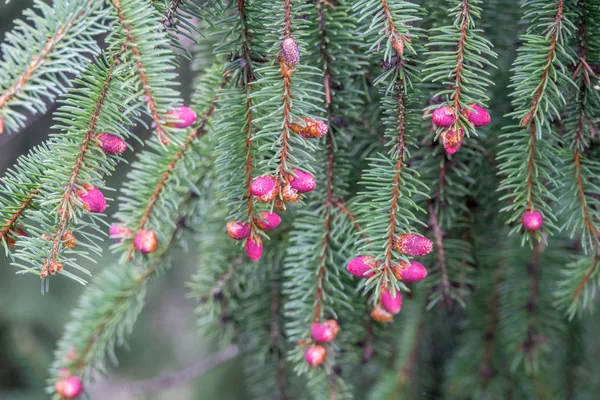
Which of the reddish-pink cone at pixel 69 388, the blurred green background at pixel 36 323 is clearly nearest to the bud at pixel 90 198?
the reddish-pink cone at pixel 69 388

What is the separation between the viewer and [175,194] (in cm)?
86

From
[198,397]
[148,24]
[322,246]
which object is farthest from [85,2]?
[198,397]

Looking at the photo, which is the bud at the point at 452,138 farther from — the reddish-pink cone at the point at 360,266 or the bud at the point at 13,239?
the bud at the point at 13,239

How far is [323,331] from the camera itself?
0.81 meters

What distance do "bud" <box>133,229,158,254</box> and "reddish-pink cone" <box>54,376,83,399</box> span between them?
41cm

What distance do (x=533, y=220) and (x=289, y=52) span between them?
0.39m

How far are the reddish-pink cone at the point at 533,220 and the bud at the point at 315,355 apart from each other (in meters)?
0.35

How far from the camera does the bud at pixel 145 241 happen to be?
779mm

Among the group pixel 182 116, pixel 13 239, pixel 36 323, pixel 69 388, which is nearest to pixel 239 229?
pixel 182 116

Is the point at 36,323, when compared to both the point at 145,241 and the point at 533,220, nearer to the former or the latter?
the point at 145,241

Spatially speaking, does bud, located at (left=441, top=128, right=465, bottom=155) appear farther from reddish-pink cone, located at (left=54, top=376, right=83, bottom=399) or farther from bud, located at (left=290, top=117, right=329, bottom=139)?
reddish-pink cone, located at (left=54, top=376, right=83, bottom=399)

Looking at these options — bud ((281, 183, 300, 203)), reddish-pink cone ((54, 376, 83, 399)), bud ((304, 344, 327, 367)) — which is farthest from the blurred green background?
bud ((281, 183, 300, 203))

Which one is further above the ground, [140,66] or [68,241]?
[140,66]

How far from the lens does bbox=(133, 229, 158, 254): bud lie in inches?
30.7
